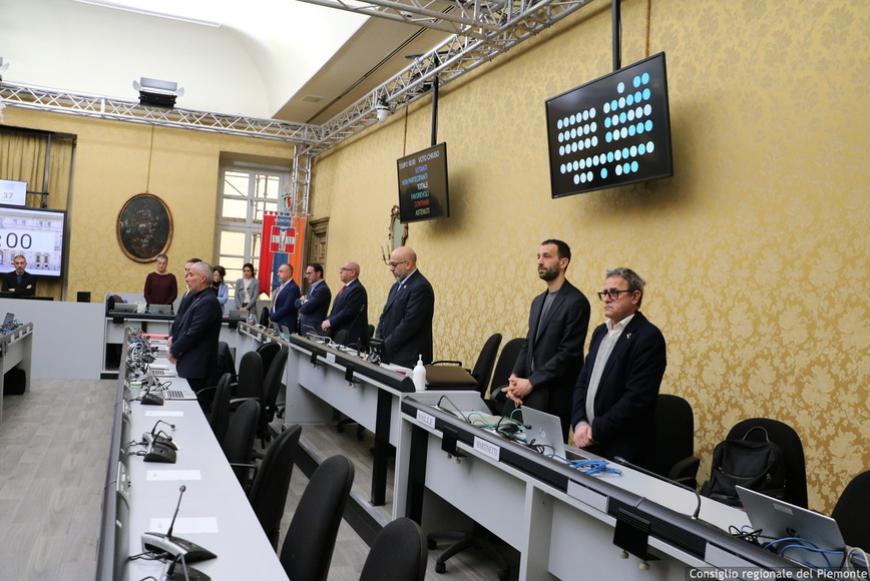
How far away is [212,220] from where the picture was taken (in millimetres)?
11719

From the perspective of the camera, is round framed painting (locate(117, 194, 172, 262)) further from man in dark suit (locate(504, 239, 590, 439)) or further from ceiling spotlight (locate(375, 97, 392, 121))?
man in dark suit (locate(504, 239, 590, 439))

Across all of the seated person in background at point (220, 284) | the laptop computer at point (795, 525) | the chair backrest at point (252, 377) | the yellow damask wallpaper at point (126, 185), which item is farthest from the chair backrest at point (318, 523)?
the yellow damask wallpaper at point (126, 185)

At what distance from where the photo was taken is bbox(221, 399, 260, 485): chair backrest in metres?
2.95

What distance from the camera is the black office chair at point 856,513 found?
6.83ft

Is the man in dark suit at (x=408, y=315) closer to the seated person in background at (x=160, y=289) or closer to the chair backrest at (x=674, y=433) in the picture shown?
the chair backrest at (x=674, y=433)

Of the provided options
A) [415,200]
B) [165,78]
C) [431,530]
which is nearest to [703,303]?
[431,530]

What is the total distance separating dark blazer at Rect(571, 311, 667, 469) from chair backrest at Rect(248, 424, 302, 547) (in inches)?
50.1

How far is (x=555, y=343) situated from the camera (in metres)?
3.49

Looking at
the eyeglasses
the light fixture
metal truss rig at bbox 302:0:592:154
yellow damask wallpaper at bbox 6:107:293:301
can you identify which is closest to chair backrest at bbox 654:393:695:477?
the eyeglasses

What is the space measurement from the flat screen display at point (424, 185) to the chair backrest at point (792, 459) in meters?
4.15

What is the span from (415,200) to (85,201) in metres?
6.48

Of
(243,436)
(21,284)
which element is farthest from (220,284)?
(243,436)

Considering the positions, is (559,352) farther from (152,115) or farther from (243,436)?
(152,115)

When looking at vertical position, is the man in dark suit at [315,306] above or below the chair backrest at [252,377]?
above
